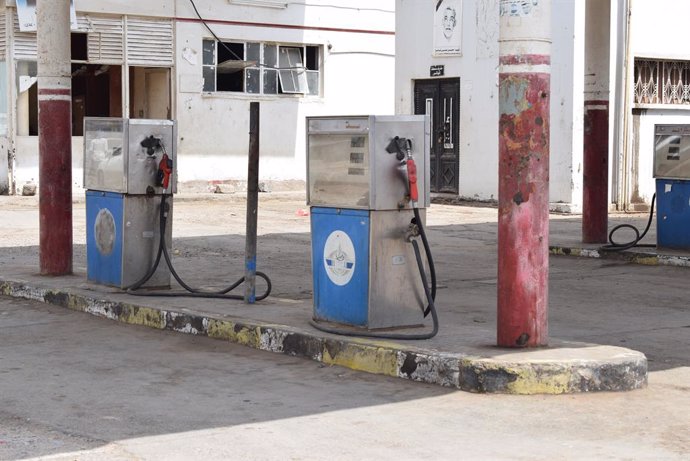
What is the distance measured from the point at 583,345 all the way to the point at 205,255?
7.42m

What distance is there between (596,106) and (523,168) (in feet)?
26.5

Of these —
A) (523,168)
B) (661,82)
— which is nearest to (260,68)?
(661,82)

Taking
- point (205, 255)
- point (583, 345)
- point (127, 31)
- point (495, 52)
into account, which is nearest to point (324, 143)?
point (583, 345)

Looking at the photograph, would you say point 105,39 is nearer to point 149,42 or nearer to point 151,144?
point 149,42

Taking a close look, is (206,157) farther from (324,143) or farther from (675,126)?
(324,143)

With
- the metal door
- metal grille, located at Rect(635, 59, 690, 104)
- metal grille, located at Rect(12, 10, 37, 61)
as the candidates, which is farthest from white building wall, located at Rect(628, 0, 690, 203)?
metal grille, located at Rect(12, 10, 37, 61)

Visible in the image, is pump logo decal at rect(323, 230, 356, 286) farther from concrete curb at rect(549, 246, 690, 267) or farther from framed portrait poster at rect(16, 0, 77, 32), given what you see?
framed portrait poster at rect(16, 0, 77, 32)

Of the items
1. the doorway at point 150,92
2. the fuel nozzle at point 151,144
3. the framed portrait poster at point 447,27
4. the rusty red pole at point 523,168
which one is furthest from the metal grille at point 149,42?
the rusty red pole at point 523,168

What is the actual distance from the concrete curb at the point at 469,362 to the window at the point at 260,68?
709 inches

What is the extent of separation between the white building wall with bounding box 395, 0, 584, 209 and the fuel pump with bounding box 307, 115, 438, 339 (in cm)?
1367

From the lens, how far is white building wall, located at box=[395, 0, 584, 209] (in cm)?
2178

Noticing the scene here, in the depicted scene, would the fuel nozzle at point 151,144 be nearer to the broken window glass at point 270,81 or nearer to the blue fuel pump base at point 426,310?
the blue fuel pump base at point 426,310

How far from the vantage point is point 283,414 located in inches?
266

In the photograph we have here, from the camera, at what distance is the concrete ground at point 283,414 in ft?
19.6
